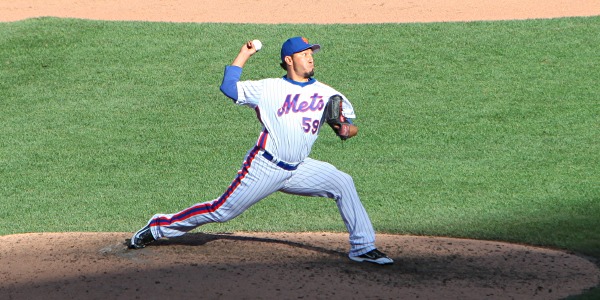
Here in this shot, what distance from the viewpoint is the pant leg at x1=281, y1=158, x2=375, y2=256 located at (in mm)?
5945

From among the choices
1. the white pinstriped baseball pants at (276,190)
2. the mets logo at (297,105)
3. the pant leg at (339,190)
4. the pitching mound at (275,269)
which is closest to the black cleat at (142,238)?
the pitching mound at (275,269)

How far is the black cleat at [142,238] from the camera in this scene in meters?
6.21

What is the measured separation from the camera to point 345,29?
1366 centimetres

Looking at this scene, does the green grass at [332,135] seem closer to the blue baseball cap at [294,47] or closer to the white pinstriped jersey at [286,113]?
the white pinstriped jersey at [286,113]

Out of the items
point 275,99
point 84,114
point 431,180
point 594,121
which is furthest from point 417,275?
point 84,114

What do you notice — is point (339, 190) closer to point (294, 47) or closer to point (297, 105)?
point (297, 105)

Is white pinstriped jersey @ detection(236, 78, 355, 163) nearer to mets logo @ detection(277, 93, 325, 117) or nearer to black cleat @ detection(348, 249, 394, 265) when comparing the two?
mets logo @ detection(277, 93, 325, 117)

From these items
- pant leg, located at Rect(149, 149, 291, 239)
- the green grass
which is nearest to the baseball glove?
pant leg, located at Rect(149, 149, 291, 239)

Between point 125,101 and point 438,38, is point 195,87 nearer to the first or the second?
point 125,101

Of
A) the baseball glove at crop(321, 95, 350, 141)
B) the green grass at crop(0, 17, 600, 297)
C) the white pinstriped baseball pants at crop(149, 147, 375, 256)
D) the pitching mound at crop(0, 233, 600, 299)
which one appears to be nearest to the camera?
the pitching mound at crop(0, 233, 600, 299)

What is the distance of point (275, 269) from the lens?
5855 mm

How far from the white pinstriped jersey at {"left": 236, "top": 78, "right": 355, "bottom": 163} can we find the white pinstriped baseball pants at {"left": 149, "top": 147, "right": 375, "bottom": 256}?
0.12 m

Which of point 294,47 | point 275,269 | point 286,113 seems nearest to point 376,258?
point 275,269

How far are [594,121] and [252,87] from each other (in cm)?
572
